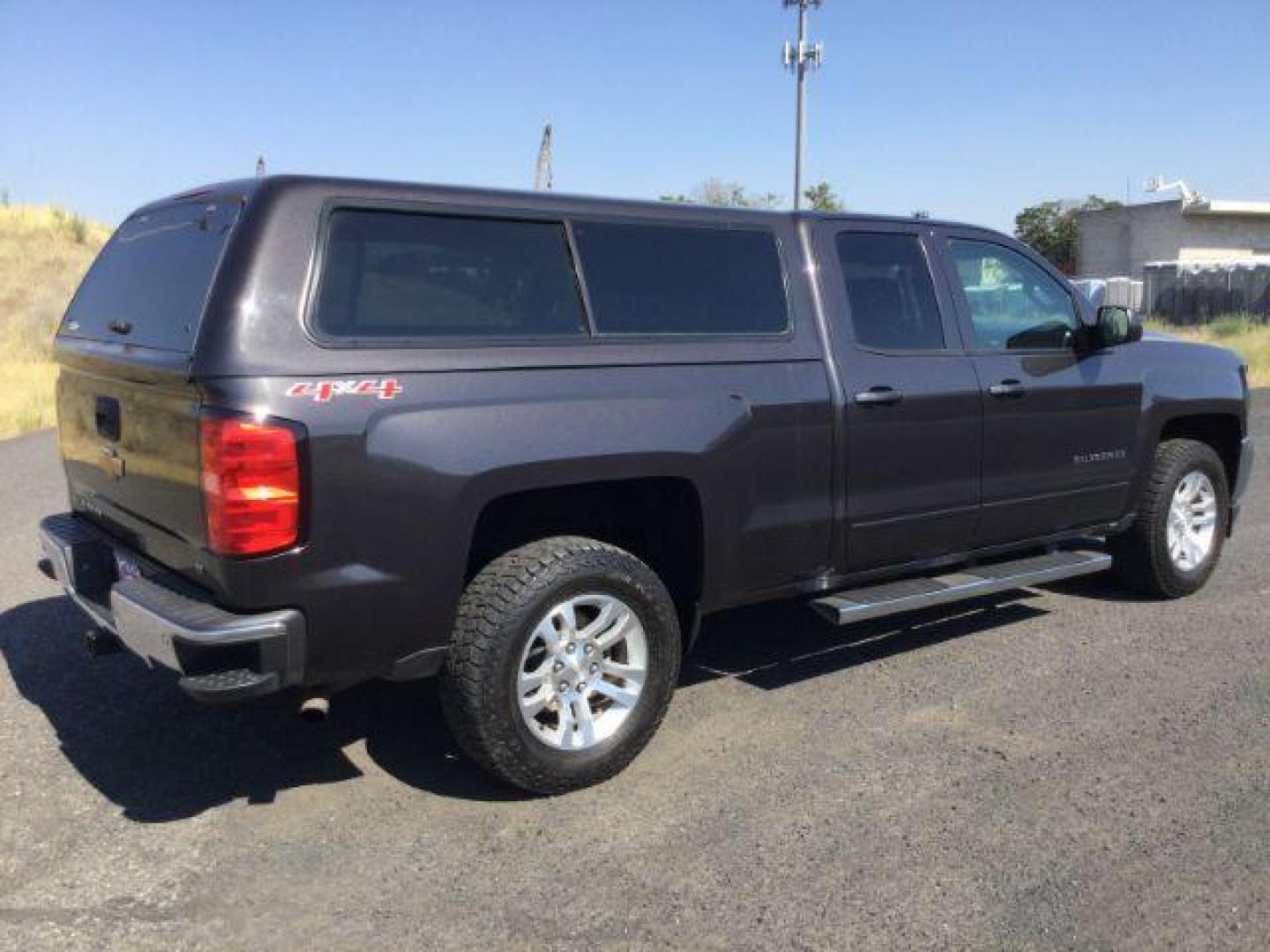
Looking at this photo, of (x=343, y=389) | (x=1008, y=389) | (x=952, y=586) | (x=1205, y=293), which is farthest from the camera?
(x=1205, y=293)

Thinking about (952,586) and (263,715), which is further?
(952,586)

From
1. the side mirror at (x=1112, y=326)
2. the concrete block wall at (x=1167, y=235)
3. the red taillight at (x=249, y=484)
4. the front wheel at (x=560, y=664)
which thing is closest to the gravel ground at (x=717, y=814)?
the front wheel at (x=560, y=664)

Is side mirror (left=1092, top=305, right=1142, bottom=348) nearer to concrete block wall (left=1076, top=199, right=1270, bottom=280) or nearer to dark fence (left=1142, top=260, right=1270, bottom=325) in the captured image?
dark fence (left=1142, top=260, right=1270, bottom=325)

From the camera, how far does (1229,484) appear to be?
20.9ft

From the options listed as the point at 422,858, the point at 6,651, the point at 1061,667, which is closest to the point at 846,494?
the point at 1061,667

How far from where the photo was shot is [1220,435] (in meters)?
6.31

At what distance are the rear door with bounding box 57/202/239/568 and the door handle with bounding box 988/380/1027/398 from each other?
3.26 meters

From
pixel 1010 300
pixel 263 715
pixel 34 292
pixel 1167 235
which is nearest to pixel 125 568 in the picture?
pixel 263 715

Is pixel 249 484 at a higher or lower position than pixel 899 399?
lower

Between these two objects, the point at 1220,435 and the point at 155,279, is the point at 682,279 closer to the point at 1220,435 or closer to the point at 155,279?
the point at 155,279

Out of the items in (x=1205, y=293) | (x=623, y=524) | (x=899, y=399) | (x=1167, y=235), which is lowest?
(x=623, y=524)

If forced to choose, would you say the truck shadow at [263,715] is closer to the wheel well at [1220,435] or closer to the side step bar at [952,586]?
the side step bar at [952,586]

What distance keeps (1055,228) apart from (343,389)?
5646 centimetres

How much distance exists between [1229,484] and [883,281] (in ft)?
9.53
